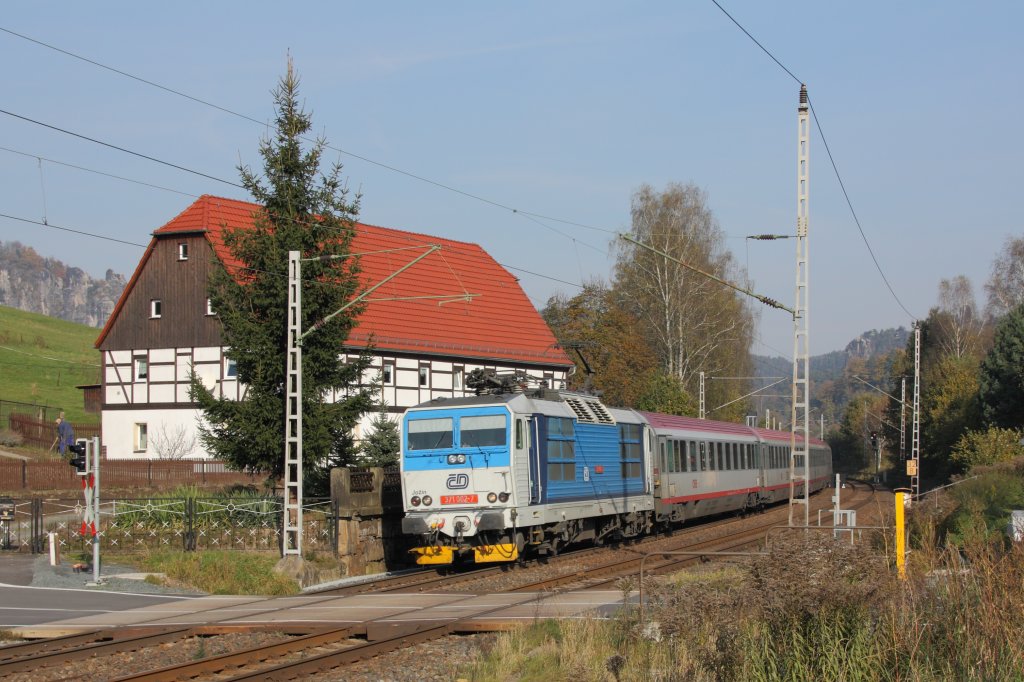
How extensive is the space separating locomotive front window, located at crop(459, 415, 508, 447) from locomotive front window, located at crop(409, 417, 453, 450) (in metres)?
0.32

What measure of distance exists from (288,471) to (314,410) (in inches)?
108

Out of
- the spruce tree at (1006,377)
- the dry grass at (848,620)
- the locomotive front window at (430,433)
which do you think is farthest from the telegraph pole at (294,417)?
the spruce tree at (1006,377)

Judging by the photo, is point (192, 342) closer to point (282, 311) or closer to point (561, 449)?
point (282, 311)

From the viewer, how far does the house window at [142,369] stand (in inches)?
1768

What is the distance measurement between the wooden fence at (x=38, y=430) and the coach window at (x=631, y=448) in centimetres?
2984

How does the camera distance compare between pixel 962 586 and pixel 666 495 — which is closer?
pixel 962 586

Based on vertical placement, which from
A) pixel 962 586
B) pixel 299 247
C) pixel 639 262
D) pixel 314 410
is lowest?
pixel 962 586

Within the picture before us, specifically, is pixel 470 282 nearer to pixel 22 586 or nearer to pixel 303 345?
pixel 303 345

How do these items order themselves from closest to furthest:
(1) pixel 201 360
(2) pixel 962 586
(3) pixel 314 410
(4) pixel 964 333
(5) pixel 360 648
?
1. (2) pixel 962 586
2. (5) pixel 360 648
3. (3) pixel 314 410
4. (1) pixel 201 360
5. (4) pixel 964 333

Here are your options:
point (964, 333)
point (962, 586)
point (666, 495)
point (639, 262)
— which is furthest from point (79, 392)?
point (962, 586)

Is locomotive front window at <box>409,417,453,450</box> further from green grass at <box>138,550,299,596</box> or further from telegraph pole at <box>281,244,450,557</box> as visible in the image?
green grass at <box>138,550,299,596</box>

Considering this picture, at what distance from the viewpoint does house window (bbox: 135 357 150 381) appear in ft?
147

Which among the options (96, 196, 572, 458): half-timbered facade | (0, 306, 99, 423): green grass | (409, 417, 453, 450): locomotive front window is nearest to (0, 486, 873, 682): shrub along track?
(409, 417, 453, 450): locomotive front window

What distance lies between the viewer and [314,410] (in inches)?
929
